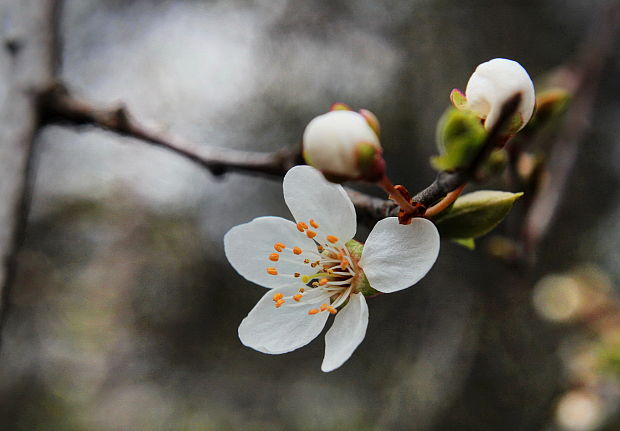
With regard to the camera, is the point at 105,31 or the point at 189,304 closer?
the point at 105,31

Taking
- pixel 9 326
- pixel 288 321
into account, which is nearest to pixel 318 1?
pixel 9 326

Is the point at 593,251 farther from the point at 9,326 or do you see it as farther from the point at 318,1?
the point at 9,326

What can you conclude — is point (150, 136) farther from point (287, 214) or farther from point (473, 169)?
point (287, 214)

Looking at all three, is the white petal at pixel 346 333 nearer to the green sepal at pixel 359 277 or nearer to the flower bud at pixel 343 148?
the green sepal at pixel 359 277

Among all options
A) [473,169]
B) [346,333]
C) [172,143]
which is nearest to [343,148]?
[473,169]

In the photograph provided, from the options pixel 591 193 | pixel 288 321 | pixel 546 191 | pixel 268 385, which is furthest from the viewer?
pixel 268 385

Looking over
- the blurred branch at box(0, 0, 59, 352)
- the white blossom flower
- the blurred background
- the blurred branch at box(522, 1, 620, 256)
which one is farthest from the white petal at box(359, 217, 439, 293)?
the blurred background

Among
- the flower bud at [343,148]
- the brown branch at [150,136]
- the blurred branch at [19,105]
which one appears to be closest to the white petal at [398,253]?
the flower bud at [343,148]
